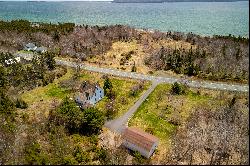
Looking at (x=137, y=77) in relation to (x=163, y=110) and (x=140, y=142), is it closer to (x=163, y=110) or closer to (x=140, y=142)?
(x=163, y=110)

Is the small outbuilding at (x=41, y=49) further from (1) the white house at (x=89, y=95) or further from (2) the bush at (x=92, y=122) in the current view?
(2) the bush at (x=92, y=122)

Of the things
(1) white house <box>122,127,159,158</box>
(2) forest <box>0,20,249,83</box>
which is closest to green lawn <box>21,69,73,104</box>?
(2) forest <box>0,20,249,83</box>

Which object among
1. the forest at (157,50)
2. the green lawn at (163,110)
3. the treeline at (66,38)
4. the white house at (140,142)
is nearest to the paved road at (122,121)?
the green lawn at (163,110)

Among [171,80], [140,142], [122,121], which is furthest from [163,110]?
[171,80]

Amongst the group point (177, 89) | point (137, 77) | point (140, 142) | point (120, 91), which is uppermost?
point (137, 77)

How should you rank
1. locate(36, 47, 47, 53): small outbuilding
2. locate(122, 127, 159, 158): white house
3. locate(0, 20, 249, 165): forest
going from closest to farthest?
1. locate(0, 20, 249, 165): forest
2. locate(122, 127, 159, 158): white house
3. locate(36, 47, 47, 53): small outbuilding

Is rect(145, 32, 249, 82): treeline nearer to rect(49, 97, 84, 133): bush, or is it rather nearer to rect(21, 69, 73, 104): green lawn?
rect(21, 69, 73, 104): green lawn
